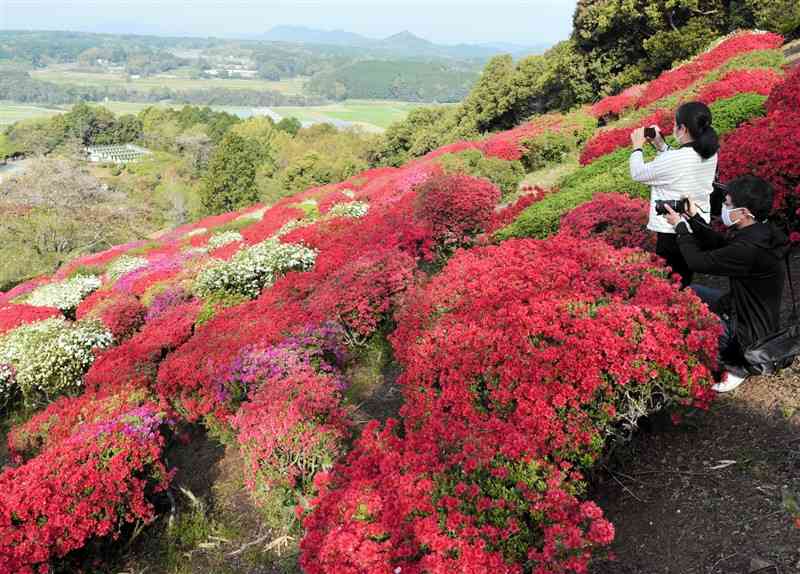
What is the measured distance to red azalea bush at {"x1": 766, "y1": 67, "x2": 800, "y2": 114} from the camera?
7916mm

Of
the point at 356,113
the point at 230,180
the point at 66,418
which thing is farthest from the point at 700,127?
the point at 356,113

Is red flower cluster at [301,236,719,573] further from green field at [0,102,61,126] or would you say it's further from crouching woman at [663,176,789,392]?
green field at [0,102,61,126]

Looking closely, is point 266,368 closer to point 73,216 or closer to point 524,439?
point 524,439

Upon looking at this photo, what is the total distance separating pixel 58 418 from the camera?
725cm

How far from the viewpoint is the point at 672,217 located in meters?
4.30

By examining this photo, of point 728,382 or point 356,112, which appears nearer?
point 728,382

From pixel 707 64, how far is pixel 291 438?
1930cm

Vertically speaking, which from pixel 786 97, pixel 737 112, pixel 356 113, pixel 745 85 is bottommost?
pixel 737 112

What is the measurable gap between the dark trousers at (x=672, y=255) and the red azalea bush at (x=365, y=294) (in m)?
3.57

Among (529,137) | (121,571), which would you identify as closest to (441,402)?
(121,571)

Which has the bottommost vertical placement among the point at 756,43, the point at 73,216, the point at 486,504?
the point at 73,216

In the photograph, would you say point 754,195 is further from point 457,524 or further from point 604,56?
point 604,56

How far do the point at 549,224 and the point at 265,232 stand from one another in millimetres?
11361

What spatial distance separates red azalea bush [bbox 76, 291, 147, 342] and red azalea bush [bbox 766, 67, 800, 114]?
1246cm
